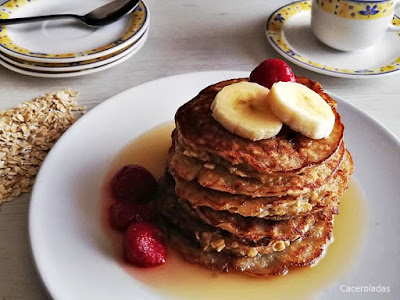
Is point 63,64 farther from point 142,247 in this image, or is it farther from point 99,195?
point 142,247

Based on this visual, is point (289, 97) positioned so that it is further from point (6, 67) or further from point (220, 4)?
point (220, 4)

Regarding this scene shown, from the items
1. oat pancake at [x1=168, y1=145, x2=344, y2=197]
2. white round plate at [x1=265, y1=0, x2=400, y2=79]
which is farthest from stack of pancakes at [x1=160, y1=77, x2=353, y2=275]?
white round plate at [x1=265, y1=0, x2=400, y2=79]

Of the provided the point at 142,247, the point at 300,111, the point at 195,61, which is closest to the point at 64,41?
the point at 195,61

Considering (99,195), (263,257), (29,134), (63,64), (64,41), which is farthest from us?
(64,41)

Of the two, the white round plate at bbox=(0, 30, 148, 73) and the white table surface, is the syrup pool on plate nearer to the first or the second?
the white table surface

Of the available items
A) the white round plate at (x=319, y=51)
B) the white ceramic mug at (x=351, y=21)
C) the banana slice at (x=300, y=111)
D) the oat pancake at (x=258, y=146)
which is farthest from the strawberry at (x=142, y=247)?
the white ceramic mug at (x=351, y=21)

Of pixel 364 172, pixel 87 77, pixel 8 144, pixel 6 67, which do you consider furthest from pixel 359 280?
pixel 6 67
